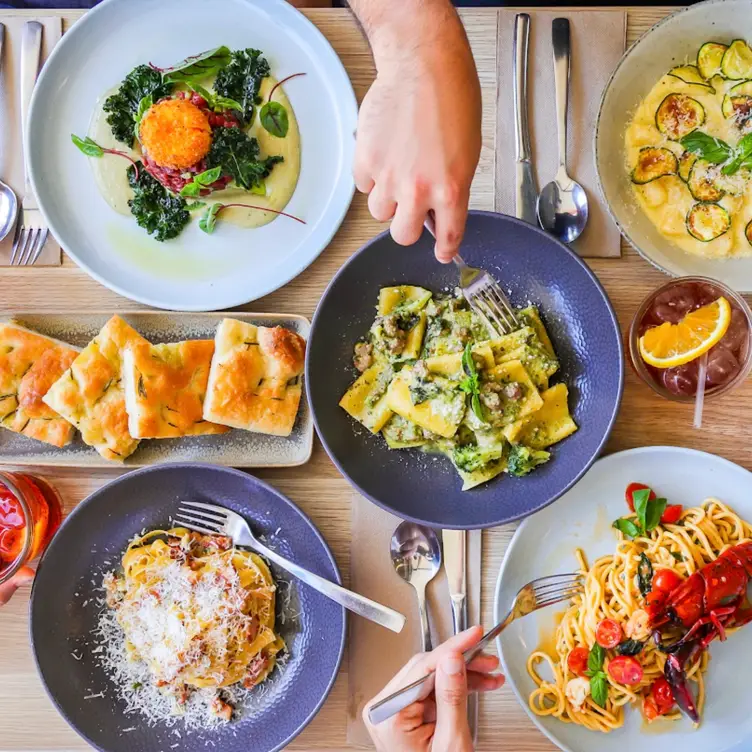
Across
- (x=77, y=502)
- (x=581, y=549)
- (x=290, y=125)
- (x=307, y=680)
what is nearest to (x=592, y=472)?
(x=581, y=549)

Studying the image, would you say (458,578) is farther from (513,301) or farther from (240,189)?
(240,189)

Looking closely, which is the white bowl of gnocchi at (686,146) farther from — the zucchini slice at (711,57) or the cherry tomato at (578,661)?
the cherry tomato at (578,661)

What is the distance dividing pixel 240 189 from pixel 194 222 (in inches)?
7.4

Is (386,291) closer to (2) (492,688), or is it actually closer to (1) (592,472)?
(1) (592,472)

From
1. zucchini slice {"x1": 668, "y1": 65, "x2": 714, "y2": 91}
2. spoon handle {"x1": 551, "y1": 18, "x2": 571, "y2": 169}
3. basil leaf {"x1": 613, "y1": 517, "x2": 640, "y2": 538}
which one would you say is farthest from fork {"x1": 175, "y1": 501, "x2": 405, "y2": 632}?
zucchini slice {"x1": 668, "y1": 65, "x2": 714, "y2": 91}

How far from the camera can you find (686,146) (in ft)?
7.17

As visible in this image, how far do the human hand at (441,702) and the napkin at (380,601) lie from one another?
216 mm

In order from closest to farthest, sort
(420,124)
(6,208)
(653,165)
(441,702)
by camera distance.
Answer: (420,124), (441,702), (653,165), (6,208)

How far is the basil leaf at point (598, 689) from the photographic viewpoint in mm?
2209

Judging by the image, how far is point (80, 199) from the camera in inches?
96.0

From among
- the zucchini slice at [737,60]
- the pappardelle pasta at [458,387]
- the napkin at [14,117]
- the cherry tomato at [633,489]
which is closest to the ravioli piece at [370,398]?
the pappardelle pasta at [458,387]

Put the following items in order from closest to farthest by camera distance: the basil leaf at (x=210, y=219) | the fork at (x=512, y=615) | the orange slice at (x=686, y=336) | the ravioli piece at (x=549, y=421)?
1. the fork at (x=512, y=615)
2. the orange slice at (x=686, y=336)
3. the ravioli piece at (x=549, y=421)
4. the basil leaf at (x=210, y=219)

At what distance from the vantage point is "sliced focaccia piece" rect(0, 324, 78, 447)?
232cm

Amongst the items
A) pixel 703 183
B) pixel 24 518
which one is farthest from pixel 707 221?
pixel 24 518
